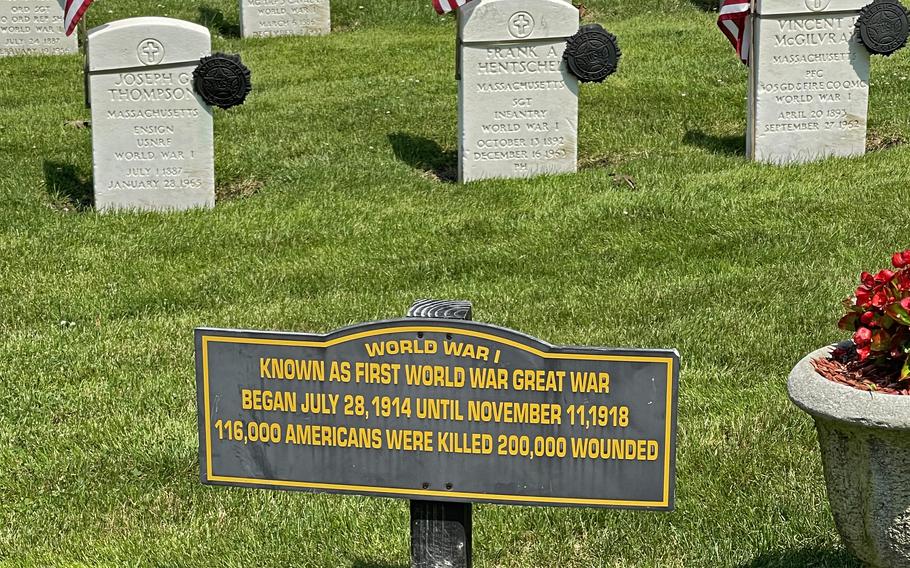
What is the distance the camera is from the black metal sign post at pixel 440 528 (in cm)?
359

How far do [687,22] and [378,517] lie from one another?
37.2 ft

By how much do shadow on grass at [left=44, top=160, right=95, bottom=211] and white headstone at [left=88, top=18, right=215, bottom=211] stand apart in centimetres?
22

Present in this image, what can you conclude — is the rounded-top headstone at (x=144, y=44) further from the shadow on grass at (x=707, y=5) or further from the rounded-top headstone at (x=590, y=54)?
the shadow on grass at (x=707, y=5)

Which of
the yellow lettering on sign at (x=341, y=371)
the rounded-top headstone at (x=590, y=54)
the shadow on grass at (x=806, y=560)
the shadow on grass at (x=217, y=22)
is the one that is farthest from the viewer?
the shadow on grass at (x=217, y=22)

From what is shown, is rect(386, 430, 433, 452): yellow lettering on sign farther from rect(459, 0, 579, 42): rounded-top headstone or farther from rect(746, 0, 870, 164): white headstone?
rect(746, 0, 870, 164): white headstone

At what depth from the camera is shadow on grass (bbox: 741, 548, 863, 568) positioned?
167 inches

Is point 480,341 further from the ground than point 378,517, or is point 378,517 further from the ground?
point 480,341

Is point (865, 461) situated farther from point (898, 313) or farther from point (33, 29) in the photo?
point (33, 29)

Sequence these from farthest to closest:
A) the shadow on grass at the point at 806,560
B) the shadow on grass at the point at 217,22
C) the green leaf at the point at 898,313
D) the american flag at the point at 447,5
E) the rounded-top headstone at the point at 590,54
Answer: the shadow on grass at the point at 217,22
the american flag at the point at 447,5
the rounded-top headstone at the point at 590,54
the shadow on grass at the point at 806,560
the green leaf at the point at 898,313

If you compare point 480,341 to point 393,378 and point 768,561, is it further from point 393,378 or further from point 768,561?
point 768,561

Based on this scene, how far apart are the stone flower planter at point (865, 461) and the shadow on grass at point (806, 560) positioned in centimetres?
55

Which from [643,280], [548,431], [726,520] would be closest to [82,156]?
[643,280]

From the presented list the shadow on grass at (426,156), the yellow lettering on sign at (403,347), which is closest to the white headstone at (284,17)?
the shadow on grass at (426,156)

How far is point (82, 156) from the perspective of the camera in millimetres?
10500
